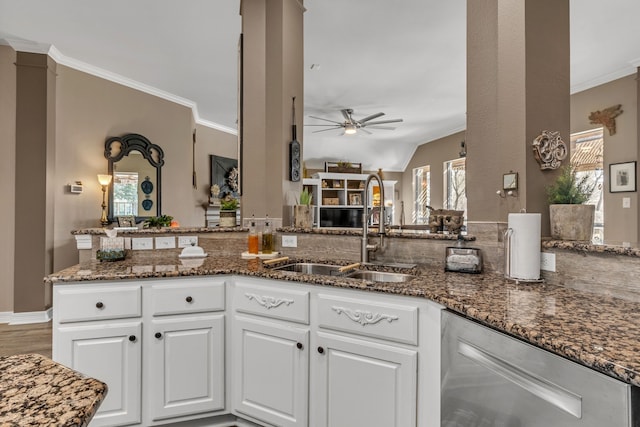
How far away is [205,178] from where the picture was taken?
21.6ft

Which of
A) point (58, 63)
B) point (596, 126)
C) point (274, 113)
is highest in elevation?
point (58, 63)

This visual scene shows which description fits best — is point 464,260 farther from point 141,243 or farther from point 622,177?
point 622,177

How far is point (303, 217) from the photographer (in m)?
2.67

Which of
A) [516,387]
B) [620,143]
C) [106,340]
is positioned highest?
[620,143]

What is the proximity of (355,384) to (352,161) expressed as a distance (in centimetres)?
792

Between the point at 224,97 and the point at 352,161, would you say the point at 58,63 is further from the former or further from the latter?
the point at 352,161

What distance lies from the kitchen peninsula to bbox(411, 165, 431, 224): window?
6803 millimetres

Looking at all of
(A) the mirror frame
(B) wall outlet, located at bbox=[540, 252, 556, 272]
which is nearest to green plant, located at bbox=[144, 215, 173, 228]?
(A) the mirror frame

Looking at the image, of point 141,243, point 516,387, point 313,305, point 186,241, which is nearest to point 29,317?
point 141,243

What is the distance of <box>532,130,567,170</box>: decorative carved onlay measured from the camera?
5.63ft

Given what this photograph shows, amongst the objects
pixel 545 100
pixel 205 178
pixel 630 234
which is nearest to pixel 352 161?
pixel 205 178

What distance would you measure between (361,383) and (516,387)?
0.74 m

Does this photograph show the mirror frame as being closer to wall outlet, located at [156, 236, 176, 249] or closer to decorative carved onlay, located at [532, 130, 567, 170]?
wall outlet, located at [156, 236, 176, 249]

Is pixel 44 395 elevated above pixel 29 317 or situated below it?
above
